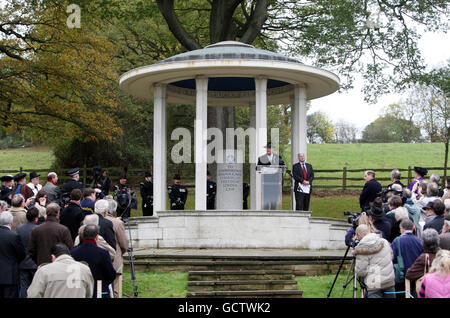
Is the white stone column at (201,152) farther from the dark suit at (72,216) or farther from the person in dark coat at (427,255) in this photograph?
the person in dark coat at (427,255)

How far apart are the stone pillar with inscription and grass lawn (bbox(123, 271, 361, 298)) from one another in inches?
239

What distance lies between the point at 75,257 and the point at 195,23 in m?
23.1

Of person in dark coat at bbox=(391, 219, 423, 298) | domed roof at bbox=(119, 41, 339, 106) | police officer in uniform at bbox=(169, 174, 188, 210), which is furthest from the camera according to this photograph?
police officer in uniform at bbox=(169, 174, 188, 210)

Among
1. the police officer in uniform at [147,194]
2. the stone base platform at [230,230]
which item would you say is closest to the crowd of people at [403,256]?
the stone base platform at [230,230]

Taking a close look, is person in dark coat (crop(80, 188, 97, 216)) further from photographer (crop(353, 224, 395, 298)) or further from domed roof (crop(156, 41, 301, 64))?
domed roof (crop(156, 41, 301, 64))

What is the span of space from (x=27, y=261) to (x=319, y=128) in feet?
257

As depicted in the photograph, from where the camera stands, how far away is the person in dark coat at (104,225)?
8828mm

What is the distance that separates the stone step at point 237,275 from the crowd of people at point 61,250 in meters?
2.43

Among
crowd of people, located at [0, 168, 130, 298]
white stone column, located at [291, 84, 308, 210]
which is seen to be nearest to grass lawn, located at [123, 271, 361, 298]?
crowd of people, located at [0, 168, 130, 298]

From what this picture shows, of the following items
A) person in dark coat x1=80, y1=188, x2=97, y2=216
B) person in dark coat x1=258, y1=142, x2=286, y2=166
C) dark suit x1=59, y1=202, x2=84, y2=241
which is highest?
person in dark coat x1=258, y1=142, x2=286, y2=166

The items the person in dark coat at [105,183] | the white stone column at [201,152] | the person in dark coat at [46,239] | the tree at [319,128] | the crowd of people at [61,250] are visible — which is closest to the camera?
the crowd of people at [61,250]

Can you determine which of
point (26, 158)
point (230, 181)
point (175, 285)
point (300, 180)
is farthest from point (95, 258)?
point (26, 158)

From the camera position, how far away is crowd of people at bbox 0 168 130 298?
6211mm
